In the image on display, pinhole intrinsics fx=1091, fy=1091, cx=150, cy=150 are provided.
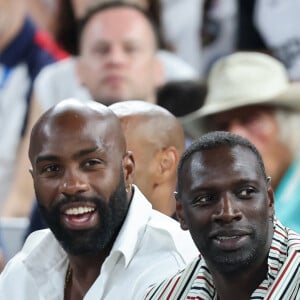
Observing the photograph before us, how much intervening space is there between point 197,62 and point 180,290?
2.38 metres

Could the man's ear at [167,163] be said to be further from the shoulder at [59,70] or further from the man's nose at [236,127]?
the shoulder at [59,70]

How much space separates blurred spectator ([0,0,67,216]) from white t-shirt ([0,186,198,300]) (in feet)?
6.27

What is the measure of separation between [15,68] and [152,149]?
1.87 meters

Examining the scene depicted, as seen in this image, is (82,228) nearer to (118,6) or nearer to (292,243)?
(292,243)

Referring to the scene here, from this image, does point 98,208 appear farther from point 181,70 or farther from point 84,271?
point 181,70

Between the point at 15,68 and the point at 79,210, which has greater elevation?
the point at 15,68

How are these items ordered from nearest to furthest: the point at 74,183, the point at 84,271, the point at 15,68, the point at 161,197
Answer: the point at 74,183 < the point at 84,271 < the point at 161,197 < the point at 15,68

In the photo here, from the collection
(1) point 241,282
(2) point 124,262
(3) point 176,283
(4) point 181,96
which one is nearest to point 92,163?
(2) point 124,262

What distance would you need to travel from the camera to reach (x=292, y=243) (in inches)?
70.3

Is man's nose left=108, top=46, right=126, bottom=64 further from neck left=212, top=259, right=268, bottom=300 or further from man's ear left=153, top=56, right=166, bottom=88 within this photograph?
neck left=212, top=259, right=268, bottom=300

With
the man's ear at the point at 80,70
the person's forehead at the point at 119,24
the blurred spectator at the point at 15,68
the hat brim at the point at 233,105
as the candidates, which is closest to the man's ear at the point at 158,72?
Result: the person's forehead at the point at 119,24

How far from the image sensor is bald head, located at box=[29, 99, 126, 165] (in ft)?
6.82

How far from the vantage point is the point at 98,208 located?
206cm

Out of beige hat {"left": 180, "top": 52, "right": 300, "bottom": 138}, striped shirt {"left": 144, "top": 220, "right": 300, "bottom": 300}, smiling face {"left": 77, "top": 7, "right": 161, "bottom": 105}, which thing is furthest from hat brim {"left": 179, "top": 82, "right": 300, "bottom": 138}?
striped shirt {"left": 144, "top": 220, "right": 300, "bottom": 300}
